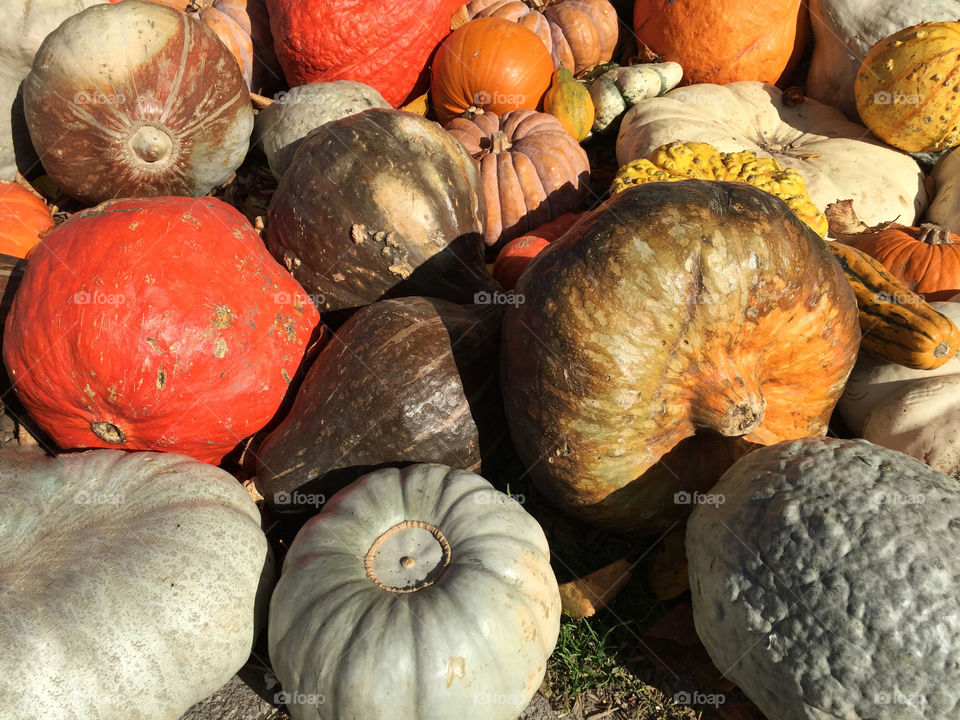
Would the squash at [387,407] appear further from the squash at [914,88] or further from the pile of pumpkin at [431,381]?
the squash at [914,88]

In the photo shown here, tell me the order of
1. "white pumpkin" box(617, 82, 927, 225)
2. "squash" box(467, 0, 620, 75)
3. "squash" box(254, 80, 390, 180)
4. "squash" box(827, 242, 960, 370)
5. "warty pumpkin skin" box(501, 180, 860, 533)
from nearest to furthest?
1. "warty pumpkin skin" box(501, 180, 860, 533)
2. "squash" box(827, 242, 960, 370)
3. "squash" box(254, 80, 390, 180)
4. "white pumpkin" box(617, 82, 927, 225)
5. "squash" box(467, 0, 620, 75)

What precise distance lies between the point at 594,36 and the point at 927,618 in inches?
197

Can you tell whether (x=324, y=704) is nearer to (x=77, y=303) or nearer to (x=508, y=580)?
(x=508, y=580)

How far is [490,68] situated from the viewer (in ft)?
17.0

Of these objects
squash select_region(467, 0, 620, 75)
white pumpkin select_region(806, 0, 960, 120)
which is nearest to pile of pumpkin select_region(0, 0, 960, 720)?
white pumpkin select_region(806, 0, 960, 120)

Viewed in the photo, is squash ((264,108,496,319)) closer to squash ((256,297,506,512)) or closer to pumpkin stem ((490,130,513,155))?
squash ((256,297,506,512))

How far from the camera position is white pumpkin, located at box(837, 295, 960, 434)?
3.75 metres

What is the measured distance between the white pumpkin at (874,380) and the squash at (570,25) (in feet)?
11.1

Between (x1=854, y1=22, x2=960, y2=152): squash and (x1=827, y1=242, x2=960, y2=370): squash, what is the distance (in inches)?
68.4

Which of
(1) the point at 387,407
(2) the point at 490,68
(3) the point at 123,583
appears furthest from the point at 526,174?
(3) the point at 123,583

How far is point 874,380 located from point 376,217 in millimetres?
2797

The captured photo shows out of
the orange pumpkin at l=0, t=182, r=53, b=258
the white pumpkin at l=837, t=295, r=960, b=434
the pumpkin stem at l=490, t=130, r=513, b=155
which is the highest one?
the orange pumpkin at l=0, t=182, r=53, b=258

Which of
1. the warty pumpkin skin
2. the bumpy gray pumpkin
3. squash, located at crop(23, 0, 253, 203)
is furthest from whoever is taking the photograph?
squash, located at crop(23, 0, 253, 203)

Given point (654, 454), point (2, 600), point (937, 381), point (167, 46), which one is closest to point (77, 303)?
point (2, 600)
